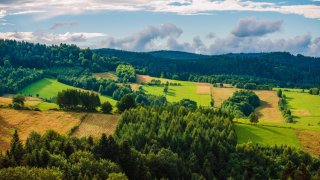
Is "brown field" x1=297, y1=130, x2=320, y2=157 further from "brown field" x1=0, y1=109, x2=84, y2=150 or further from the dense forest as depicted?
"brown field" x1=0, y1=109, x2=84, y2=150

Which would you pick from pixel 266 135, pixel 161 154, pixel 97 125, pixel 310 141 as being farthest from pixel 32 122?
pixel 310 141

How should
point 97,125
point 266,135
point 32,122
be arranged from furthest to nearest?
point 266,135
point 97,125
point 32,122

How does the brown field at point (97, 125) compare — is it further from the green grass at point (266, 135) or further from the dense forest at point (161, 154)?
the green grass at point (266, 135)

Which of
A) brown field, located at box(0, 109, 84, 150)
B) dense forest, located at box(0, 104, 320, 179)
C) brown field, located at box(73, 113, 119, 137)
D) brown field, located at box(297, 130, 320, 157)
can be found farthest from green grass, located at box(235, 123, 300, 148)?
brown field, located at box(0, 109, 84, 150)

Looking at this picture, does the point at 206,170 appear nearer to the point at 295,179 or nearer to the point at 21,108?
the point at 295,179

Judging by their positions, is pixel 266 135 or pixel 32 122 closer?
pixel 32 122

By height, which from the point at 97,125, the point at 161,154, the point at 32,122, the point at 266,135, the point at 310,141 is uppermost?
the point at 32,122

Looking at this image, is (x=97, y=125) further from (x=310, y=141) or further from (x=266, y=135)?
(x=310, y=141)
